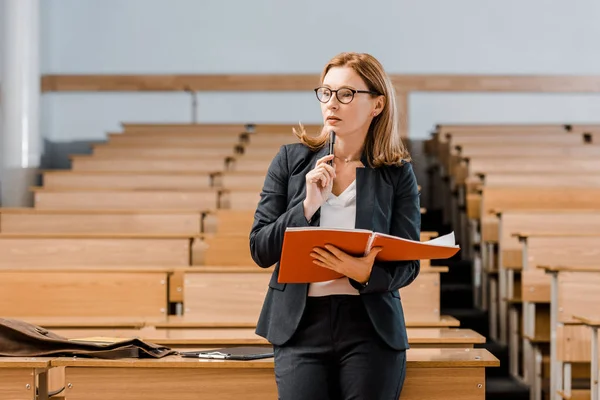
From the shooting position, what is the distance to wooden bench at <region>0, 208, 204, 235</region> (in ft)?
6.89

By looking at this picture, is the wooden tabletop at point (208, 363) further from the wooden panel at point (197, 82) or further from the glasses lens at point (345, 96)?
the wooden panel at point (197, 82)

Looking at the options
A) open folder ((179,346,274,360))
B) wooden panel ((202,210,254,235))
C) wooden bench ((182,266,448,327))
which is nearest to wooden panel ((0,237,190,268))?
wooden panel ((202,210,254,235))

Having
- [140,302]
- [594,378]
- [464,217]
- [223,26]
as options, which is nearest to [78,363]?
[140,302]

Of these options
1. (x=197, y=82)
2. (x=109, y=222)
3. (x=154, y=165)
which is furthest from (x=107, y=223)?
(x=197, y=82)

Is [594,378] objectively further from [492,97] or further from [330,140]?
[492,97]

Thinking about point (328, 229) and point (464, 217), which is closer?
point (328, 229)

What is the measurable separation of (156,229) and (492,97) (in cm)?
163

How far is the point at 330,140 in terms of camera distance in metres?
0.83

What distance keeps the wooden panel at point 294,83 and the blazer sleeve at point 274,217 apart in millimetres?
2468

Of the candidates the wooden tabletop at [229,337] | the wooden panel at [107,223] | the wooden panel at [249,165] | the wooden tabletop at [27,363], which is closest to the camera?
the wooden tabletop at [27,363]

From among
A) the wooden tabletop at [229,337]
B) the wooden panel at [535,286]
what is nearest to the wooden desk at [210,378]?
the wooden tabletop at [229,337]

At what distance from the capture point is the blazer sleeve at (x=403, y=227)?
808mm

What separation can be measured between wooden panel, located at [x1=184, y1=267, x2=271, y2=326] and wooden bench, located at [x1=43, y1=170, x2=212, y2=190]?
0.83 metres

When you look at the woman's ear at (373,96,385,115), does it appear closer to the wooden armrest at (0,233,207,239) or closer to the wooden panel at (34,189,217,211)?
the wooden armrest at (0,233,207,239)
